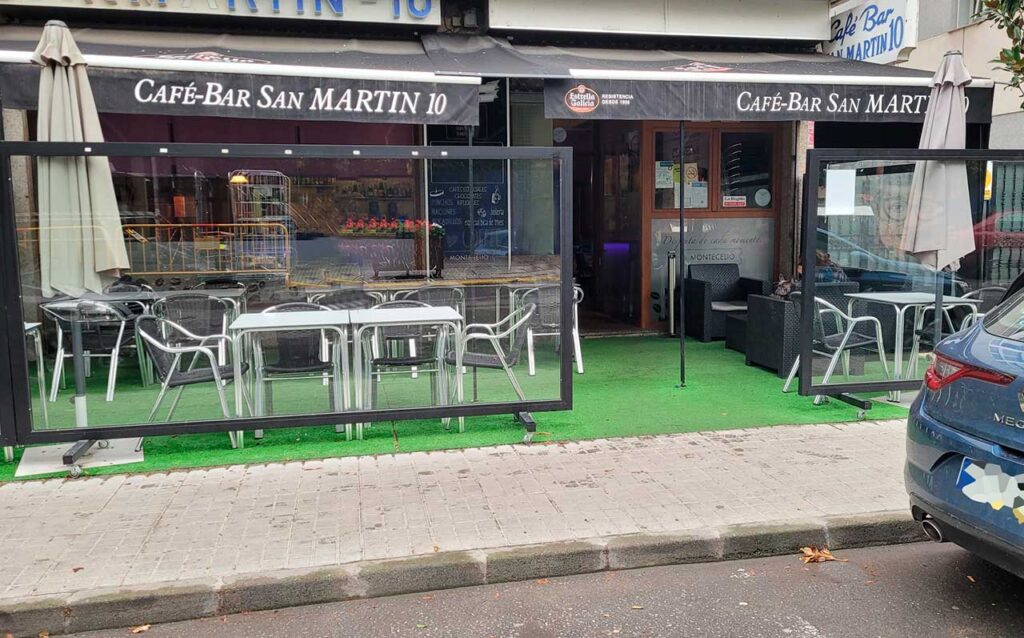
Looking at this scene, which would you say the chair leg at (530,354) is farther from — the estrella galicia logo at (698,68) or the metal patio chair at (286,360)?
the estrella galicia logo at (698,68)

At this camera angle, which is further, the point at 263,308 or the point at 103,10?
the point at 103,10

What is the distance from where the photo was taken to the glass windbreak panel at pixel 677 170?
1051 cm

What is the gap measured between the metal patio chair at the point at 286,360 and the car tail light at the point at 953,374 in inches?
163

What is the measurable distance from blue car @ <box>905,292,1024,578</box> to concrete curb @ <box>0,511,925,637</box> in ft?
2.71

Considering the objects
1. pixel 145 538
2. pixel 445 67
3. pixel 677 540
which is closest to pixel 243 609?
pixel 145 538

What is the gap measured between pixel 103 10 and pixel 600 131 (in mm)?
6396

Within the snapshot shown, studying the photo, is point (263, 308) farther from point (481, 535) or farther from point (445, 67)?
point (481, 535)

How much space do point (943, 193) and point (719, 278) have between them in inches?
153

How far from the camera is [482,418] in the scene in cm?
659

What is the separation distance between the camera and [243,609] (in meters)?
3.74

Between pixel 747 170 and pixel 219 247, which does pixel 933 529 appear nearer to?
pixel 219 247

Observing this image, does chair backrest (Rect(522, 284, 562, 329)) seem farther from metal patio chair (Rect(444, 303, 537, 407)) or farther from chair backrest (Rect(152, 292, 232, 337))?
chair backrest (Rect(152, 292, 232, 337))

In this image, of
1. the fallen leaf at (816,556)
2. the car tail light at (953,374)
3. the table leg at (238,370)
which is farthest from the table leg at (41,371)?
the car tail light at (953,374)

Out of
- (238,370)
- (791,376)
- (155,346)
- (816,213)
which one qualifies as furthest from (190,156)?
(791,376)
